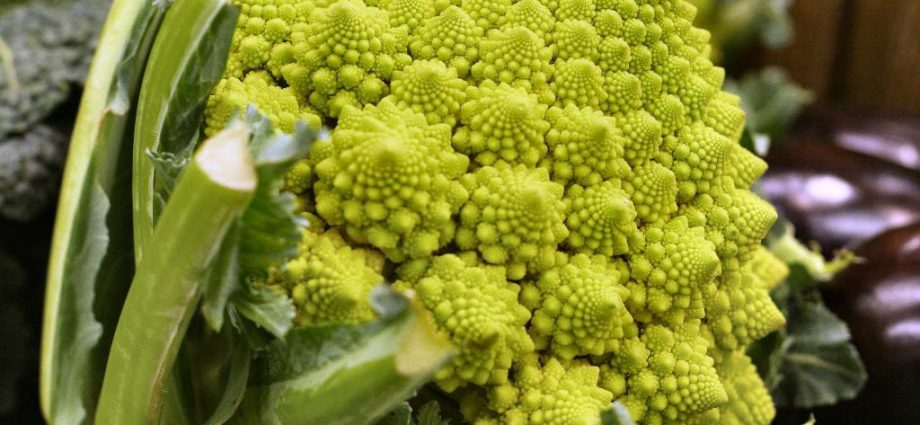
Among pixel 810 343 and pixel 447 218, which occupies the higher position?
pixel 447 218

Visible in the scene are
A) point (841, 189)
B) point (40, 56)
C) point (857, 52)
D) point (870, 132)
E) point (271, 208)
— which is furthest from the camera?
point (857, 52)

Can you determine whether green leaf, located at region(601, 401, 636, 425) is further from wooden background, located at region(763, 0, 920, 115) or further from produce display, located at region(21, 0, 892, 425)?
wooden background, located at region(763, 0, 920, 115)

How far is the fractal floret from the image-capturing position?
1.79 feet

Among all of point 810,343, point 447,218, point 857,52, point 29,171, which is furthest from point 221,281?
point 857,52

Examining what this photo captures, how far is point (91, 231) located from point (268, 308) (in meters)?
0.18

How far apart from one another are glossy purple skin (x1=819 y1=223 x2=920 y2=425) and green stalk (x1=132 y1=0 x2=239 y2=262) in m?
0.73

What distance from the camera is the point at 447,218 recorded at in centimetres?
55

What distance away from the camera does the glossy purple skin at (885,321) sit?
0.85m

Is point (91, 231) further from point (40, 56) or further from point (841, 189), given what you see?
point (841, 189)

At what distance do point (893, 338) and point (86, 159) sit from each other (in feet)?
2.60

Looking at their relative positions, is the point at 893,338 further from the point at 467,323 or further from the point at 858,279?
→ the point at 467,323


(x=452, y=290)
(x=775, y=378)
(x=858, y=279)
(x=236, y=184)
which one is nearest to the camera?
(x=236, y=184)

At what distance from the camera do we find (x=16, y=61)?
2.95ft

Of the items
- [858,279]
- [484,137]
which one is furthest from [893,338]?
[484,137]
